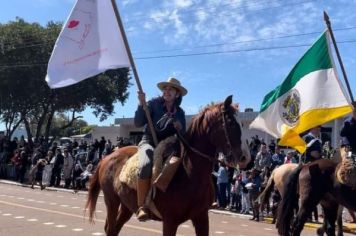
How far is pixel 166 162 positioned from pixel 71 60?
2309 millimetres

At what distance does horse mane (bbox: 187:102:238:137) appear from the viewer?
20.2 ft

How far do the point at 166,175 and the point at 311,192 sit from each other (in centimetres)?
450

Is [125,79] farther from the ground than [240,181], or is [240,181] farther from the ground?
[125,79]

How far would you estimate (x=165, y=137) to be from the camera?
6.85 metres

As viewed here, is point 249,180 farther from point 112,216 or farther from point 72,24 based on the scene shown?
point 72,24

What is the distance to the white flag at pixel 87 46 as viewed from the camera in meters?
7.51

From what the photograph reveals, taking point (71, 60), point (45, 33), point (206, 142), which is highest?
point (45, 33)

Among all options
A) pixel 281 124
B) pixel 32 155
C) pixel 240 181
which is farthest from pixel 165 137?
pixel 32 155

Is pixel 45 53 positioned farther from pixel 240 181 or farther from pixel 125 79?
pixel 240 181

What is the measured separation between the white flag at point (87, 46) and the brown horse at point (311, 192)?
14.2 feet

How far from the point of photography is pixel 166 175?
616 cm

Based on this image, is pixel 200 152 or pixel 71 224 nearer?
pixel 200 152

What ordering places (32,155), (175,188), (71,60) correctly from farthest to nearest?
(32,155)
(71,60)
(175,188)

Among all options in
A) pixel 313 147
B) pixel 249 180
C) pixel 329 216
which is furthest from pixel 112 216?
pixel 249 180
